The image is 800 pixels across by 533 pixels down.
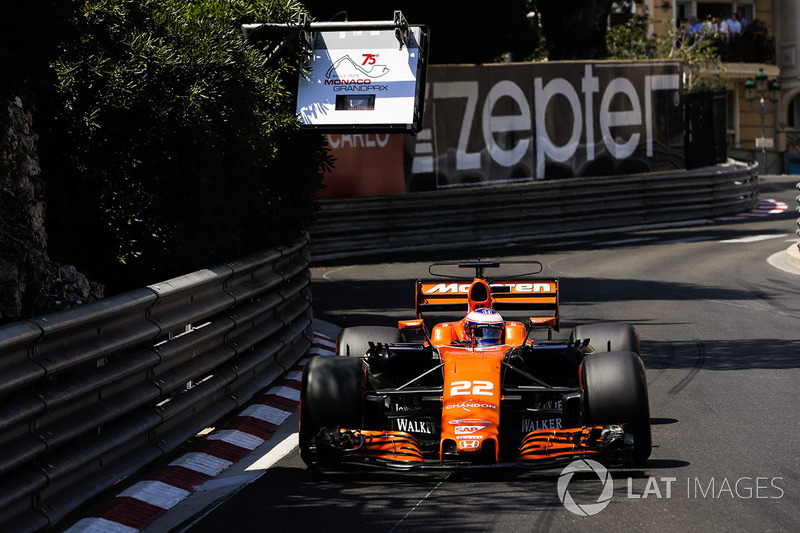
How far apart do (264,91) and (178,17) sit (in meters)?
1.44

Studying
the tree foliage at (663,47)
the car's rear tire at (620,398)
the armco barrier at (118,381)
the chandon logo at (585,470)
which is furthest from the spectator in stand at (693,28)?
the chandon logo at (585,470)

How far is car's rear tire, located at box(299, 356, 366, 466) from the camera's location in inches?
272

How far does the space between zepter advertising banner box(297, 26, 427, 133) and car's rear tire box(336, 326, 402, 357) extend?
4.88 m

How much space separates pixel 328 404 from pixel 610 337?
232 centimetres

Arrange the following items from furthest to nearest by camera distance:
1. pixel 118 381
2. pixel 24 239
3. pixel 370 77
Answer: pixel 370 77 → pixel 24 239 → pixel 118 381

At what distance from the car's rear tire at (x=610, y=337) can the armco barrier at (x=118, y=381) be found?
2.47 m

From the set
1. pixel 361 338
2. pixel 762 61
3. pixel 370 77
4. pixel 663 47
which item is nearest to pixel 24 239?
pixel 361 338

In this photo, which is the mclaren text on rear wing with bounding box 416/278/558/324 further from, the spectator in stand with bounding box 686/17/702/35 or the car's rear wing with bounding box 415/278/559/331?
the spectator in stand with bounding box 686/17/702/35

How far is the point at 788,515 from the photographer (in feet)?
18.5

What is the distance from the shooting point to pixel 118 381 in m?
6.57

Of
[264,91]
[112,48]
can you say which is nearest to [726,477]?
[112,48]

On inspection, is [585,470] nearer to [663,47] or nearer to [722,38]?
[663,47]

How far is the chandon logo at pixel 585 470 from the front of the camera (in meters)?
5.89

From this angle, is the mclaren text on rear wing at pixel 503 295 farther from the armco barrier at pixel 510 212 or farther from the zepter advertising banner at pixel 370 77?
the armco barrier at pixel 510 212
